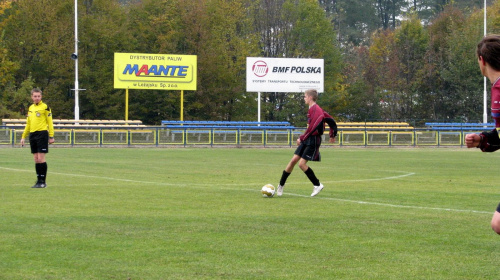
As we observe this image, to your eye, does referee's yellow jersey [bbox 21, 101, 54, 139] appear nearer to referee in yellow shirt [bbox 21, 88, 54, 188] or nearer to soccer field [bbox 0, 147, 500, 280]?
referee in yellow shirt [bbox 21, 88, 54, 188]

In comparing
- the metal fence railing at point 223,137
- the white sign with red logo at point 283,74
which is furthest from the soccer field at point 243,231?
the white sign with red logo at point 283,74

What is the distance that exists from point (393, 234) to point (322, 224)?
106 centimetres

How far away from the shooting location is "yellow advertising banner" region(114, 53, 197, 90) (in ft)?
144

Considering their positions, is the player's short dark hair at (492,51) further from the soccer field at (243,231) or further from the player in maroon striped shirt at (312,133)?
the player in maroon striped shirt at (312,133)

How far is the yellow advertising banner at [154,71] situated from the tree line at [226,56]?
5313mm

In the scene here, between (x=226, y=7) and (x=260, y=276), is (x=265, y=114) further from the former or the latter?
(x=260, y=276)

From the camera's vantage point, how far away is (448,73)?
5644 centimetres

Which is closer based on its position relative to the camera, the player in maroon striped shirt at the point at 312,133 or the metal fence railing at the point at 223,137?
the player in maroon striped shirt at the point at 312,133

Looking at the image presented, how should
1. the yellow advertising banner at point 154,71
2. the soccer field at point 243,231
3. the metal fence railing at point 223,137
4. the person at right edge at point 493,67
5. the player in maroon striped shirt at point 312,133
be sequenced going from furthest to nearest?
1. the yellow advertising banner at point 154,71
2. the metal fence railing at point 223,137
3. the player in maroon striped shirt at point 312,133
4. the soccer field at point 243,231
5. the person at right edge at point 493,67

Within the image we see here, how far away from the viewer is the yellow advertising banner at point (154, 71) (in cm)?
4400

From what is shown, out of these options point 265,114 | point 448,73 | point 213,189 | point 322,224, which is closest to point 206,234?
point 322,224

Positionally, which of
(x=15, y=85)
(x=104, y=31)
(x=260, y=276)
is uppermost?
(x=104, y=31)

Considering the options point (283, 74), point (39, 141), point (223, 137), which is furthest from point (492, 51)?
point (283, 74)

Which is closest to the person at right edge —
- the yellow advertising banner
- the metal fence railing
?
the metal fence railing
